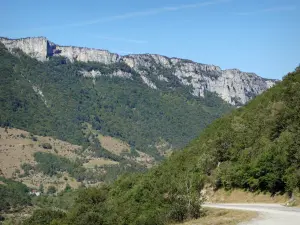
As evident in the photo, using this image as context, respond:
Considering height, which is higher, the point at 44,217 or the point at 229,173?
A: the point at 229,173

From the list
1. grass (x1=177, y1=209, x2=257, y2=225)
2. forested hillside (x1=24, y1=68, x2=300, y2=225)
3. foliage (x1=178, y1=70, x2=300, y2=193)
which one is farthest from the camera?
foliage (x1=178, y1=70, x2=300, y2=193)

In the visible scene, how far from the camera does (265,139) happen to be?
162 feet

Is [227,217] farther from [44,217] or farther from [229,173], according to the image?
[44,217]

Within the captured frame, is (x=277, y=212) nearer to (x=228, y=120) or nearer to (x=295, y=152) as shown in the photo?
(x=295, y=152)

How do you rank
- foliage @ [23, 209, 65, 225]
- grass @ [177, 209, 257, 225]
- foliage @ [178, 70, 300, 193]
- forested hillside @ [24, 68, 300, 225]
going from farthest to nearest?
1. foliage @ [23, 209, 65, 225]
2. foliage @ [178, 70, 300, 193]
3. forested hillside @ [24, 68, 300, 225]
4. grass @ [177, 209, 257, 225]

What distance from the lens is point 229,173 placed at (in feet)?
153

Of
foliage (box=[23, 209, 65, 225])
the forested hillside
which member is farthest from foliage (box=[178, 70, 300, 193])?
foliage (box=[23, 209, 65, 225])

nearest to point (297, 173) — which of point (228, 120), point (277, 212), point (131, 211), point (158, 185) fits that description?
point (277, 212)

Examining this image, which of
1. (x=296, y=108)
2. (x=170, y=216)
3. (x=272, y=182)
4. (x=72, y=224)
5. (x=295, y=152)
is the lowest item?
(x=72, y=224)

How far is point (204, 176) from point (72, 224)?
697 inches

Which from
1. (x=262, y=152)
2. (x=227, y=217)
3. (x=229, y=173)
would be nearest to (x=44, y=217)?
(x=229, y=173)

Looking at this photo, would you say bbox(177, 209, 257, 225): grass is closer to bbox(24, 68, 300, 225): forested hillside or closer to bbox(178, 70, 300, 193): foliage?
bbox(24, 68, 300, 225): forested hillside

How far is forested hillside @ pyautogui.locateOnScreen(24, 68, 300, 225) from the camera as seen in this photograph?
35844 mm

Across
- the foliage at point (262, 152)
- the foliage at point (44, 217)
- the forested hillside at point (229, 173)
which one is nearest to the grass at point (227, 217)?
the forested hillside at point (229, 173)
